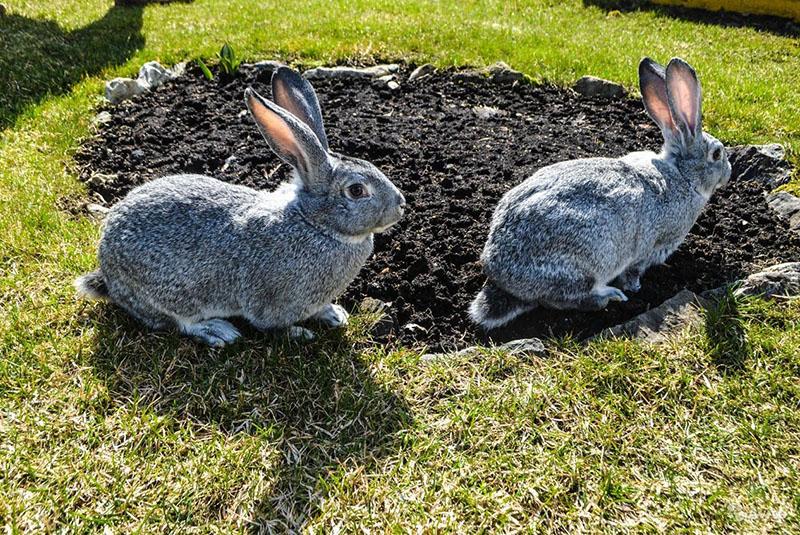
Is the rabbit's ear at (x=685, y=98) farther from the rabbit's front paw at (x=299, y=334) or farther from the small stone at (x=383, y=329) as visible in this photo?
the rabbit's front paw at (x=299, y=334)

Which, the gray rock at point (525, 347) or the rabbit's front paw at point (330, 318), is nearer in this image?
the gray rock at point (525, 347)

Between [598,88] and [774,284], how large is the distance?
10.1 ft

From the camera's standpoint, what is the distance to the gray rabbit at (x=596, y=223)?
11.0 ft

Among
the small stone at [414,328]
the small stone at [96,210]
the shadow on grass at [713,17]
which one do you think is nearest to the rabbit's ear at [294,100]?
the small stone at [414,328]

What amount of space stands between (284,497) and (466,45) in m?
5.80

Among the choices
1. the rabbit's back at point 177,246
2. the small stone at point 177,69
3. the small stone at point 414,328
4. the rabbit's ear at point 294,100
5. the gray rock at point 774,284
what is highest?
the rabbit's ear at point 294,100

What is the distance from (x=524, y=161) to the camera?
484 cm

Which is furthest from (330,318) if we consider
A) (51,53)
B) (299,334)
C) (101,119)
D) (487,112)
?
(51,53)

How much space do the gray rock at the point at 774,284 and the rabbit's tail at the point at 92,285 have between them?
3.42 meters

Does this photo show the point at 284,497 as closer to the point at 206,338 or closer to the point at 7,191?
the point at 206,338

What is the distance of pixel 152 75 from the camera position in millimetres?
6184

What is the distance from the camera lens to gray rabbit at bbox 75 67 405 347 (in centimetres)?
304

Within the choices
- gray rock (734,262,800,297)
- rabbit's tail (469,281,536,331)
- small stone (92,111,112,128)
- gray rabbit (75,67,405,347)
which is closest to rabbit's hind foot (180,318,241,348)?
gray rabbit (75,67,405,347)

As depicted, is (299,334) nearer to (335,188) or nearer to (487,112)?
(335,188)
